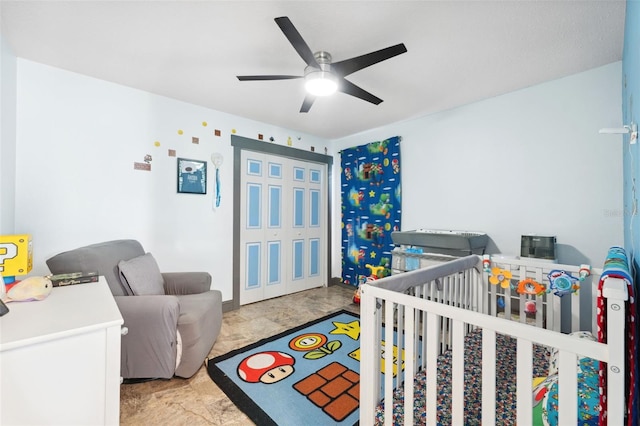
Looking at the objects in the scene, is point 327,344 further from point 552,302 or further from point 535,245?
point 535,245

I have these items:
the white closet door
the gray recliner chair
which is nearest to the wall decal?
the gray recliner chair

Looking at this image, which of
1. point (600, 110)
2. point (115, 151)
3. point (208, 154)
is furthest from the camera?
point (208, 154)

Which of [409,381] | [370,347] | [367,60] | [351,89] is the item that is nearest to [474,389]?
[409,381]

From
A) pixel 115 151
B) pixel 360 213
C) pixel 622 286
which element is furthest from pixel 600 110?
pixel 115 151

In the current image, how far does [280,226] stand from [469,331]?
260 centimetres

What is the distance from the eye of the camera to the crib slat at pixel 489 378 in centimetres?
88

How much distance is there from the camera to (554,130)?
2.39 metres

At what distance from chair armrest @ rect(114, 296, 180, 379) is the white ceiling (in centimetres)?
179

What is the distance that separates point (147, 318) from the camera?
1.75m

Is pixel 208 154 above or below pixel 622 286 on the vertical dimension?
above

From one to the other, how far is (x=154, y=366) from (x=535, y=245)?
311cm

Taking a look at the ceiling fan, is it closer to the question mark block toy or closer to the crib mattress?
the question mark block toy

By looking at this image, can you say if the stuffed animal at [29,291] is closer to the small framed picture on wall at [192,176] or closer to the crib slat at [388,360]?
the crib slat at [388,360]

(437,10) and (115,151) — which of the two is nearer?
(437,10)
